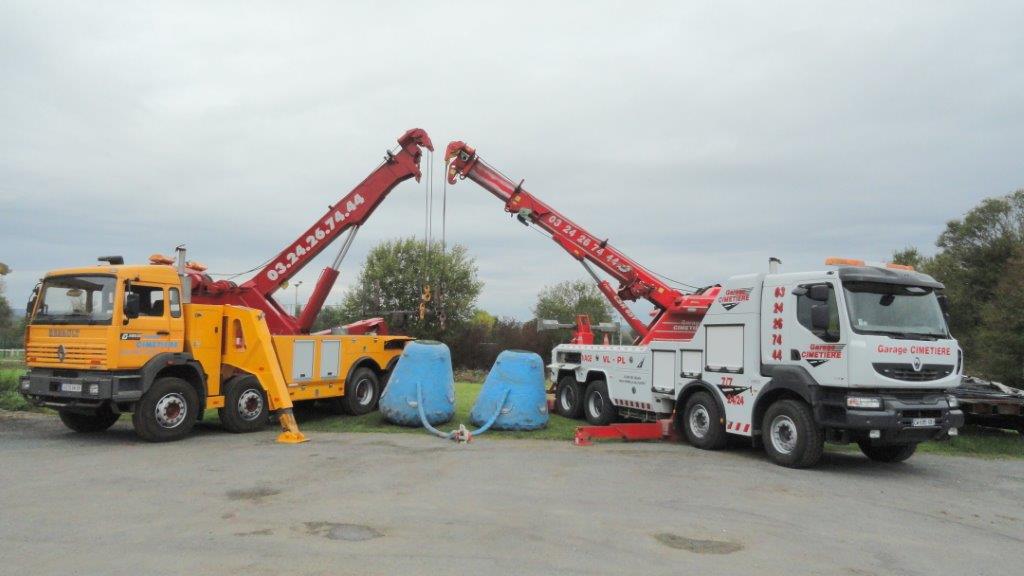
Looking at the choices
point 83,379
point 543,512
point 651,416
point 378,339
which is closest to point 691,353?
point 651,416

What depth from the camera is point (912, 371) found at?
388 inches

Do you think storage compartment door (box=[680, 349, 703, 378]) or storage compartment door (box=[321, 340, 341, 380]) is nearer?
storage compartment door (box=[680, 349, 703, 378])

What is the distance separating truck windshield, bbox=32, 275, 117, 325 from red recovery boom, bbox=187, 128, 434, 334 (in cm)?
379

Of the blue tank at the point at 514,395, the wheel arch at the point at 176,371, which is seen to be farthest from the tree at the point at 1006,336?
the wheel arch at the point at 176,371

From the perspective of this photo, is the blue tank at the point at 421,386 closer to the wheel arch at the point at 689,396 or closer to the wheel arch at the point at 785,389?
the wheel arch at the point at 689,396

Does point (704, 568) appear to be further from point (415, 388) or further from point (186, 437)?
point (186, 437)

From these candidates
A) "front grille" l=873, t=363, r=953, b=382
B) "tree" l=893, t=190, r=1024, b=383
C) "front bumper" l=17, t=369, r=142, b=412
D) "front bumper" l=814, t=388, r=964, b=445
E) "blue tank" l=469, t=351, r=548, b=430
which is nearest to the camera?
"front bumper" l=814, t=388, r=964, b=445

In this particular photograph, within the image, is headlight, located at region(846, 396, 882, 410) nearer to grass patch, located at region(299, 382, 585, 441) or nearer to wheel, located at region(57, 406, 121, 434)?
grass patch, located at region(299, 382, 585, 441)

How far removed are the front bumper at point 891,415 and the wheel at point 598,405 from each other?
5329 mm

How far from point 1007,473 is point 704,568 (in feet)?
25.8

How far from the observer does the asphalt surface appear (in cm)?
578

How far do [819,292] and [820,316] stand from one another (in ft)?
1.56

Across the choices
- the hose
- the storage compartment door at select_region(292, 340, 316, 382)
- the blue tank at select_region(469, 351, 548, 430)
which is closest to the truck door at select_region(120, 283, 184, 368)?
the storage compartment door at select_region(292, 340, 316, 382)

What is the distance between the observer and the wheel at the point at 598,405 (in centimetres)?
1482
